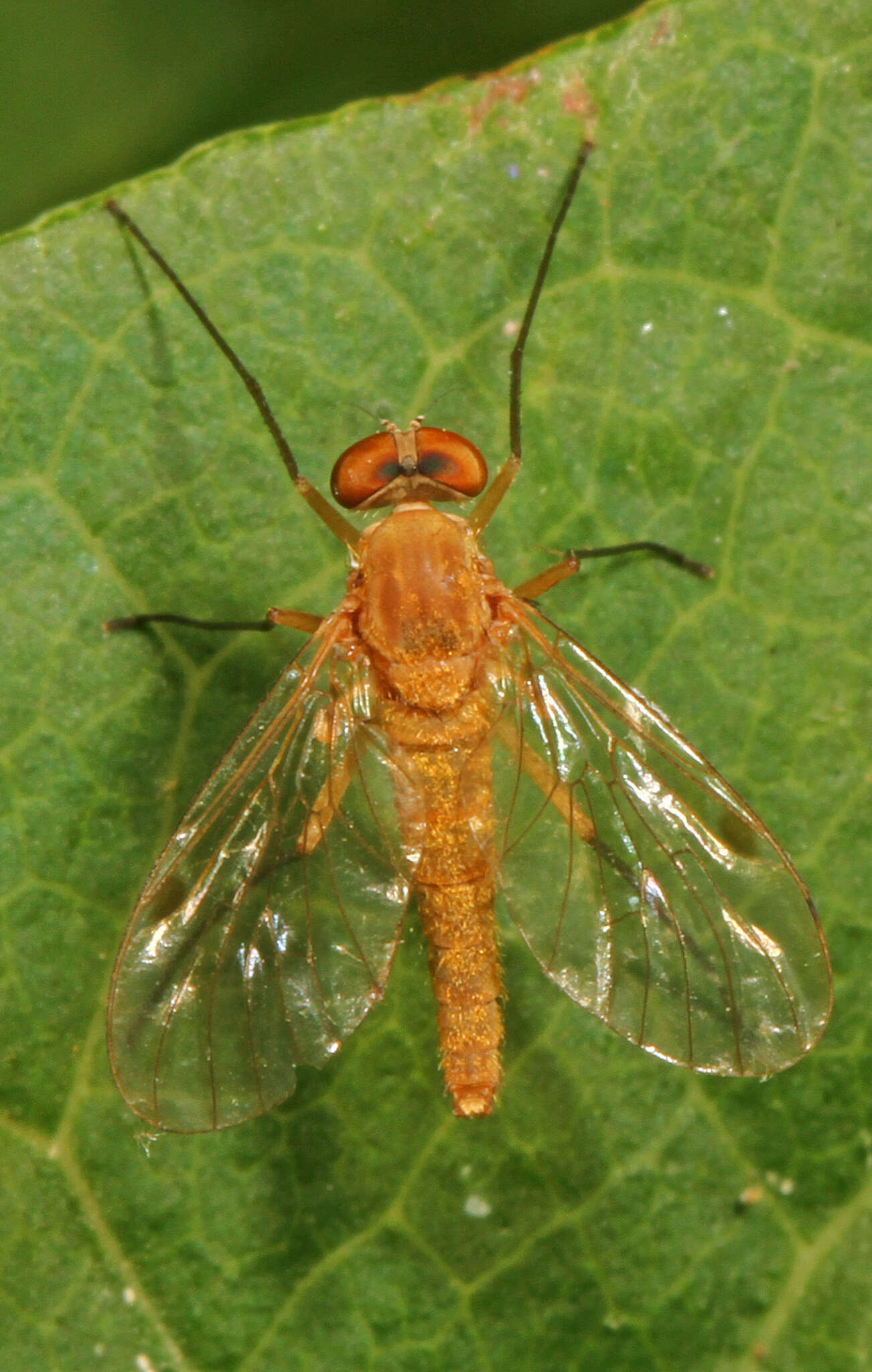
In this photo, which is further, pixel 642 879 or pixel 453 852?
pixel 453 852

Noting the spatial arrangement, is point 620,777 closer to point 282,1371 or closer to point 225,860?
point 225,860

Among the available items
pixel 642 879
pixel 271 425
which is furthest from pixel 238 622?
pixel 642 879

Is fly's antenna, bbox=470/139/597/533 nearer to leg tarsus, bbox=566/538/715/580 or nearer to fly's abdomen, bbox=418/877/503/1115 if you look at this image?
leg tarsus, bbox=566/538/715/580

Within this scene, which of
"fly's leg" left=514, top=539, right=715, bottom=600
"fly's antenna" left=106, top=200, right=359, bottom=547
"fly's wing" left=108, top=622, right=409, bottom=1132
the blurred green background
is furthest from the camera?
the blurred green background

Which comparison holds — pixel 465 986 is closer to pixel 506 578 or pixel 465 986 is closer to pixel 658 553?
pixel 506 578

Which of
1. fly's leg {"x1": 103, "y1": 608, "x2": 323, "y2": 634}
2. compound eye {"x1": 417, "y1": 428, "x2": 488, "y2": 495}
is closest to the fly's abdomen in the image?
fly's leg {"x1": 103, "y1": 608, "x2": 323, "y2": 634}
